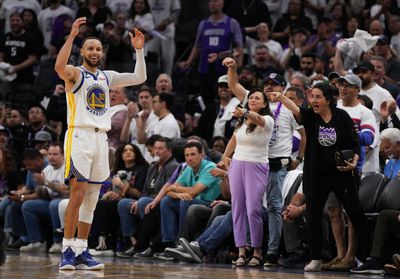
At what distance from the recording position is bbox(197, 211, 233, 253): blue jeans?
38.1 feet

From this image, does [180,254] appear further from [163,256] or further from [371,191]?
[371,191]

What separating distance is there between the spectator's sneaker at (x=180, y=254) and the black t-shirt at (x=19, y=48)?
7.88m

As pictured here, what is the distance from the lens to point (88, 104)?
388 inches

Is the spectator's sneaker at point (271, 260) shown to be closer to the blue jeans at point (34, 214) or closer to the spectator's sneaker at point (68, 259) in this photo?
the spectator's sneaker at point (68, 259)

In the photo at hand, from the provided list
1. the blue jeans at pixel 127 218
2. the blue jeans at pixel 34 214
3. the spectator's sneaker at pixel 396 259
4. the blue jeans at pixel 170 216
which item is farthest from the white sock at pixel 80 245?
the blue jeans at pixel 34 214

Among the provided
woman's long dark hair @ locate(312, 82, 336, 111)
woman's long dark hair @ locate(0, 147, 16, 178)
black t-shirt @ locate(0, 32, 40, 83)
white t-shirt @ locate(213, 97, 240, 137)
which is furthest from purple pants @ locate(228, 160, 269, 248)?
black t-shirt @ locate(0, 32, 40, 83)

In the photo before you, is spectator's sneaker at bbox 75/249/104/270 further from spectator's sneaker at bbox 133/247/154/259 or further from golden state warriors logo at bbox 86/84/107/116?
spectator's sneaker at bbox 133/247/154/259

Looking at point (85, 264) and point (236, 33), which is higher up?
point (236, 33)

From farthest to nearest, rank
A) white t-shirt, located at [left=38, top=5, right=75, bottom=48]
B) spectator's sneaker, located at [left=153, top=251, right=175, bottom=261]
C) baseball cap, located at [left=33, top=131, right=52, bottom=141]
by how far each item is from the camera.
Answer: white t-shirt, located at [left=38, top=5, right=75, bottom=48], baseball cap, located at [left=33, top=131, right=52, bottom=141], spectator's sneaker, located at [left=153, top=251, right=175, bottom=261]

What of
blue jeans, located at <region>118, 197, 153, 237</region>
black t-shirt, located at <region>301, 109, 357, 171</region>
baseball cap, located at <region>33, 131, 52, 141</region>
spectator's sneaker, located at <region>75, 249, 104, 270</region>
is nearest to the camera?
spectator's sneaker, located at <region>75, 249, 104, 270</region>

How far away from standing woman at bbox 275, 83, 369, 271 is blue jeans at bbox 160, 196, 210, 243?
209cm

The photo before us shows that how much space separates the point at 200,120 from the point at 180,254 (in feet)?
11.3

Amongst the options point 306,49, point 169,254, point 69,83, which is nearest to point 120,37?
point 306,49

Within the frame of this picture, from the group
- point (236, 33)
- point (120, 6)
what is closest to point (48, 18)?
point (120, 6)
